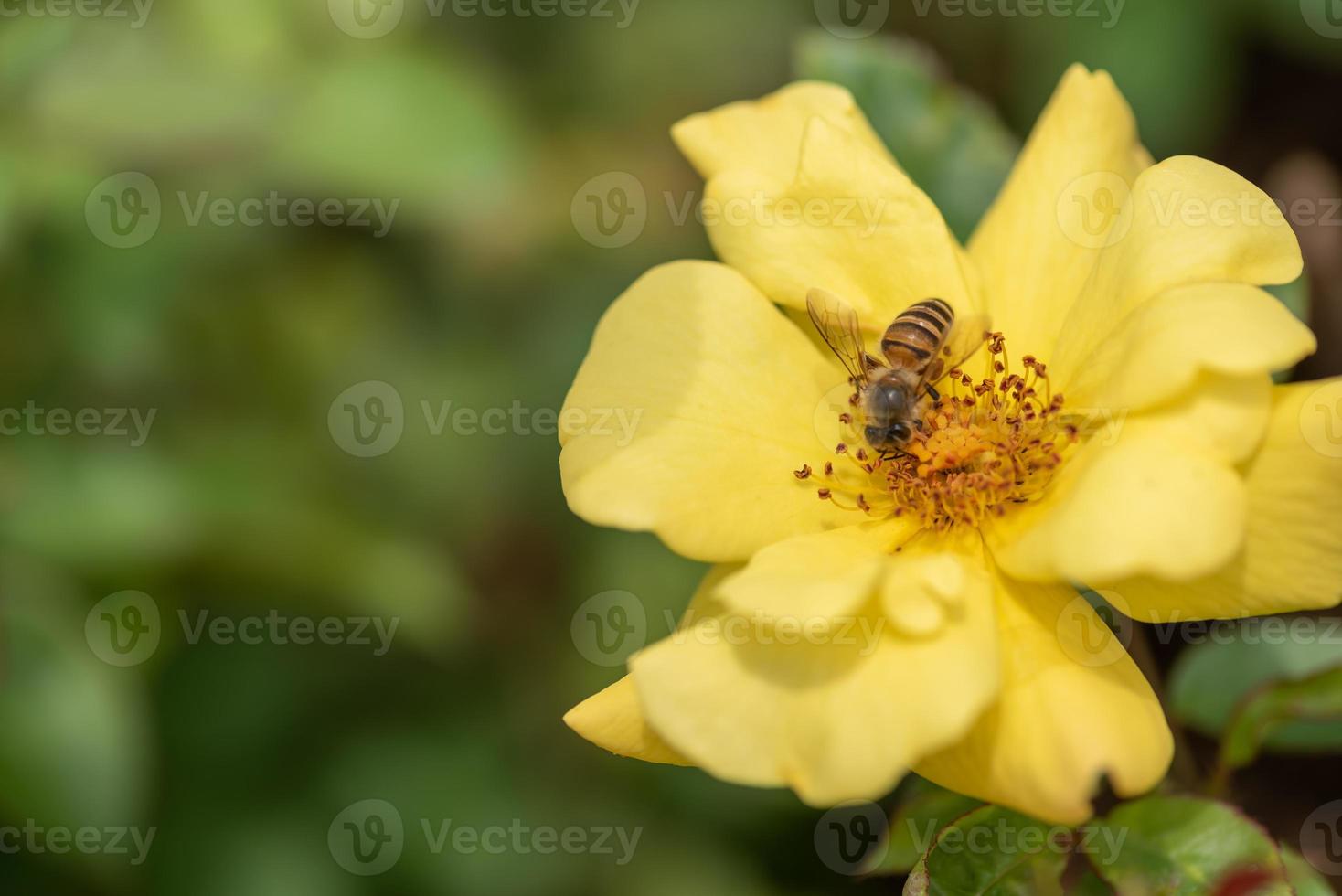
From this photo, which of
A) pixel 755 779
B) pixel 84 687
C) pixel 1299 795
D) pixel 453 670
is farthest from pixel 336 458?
pixel 1299 795

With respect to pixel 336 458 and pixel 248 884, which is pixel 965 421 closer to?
pixel 336 458

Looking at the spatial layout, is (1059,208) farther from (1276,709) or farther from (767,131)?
(1276,709)

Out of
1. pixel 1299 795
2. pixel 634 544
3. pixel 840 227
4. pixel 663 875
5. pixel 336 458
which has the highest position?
pixel 840 227

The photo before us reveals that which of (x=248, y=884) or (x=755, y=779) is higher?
(x=755, y=779)

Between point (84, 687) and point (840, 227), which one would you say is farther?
point (84, 687)
